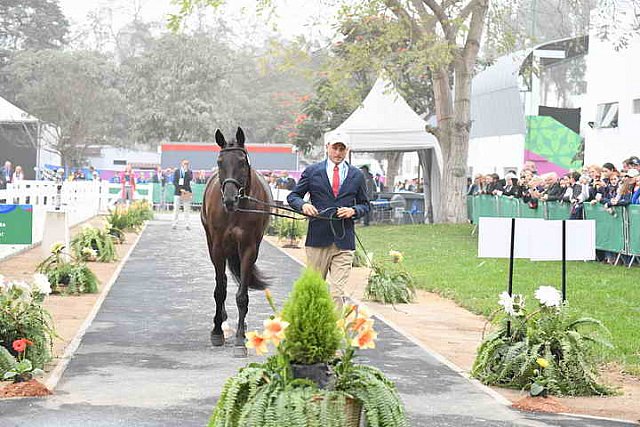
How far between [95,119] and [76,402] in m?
60.0

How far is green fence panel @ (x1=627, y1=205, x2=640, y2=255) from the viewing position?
20297mm

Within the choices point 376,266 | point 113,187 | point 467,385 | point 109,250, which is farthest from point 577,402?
point 113,187

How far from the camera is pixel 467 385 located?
382 inches

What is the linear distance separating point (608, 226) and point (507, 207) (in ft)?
24.9

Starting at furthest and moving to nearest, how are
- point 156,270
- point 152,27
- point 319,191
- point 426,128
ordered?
point 152,27, point 426,128, point 156,270, point 319,191

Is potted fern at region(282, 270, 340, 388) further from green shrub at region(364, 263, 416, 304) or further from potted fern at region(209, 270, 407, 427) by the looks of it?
green shrub at region(364, 263, 416, 304)

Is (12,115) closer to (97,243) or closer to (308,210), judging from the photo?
(97,243)

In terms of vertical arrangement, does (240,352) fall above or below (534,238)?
below

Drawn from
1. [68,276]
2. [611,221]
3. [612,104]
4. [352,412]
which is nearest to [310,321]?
[352,412]

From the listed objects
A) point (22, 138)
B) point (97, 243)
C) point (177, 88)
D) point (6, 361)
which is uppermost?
point (177, 88)

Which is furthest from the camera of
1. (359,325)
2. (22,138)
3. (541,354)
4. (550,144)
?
(22,138)

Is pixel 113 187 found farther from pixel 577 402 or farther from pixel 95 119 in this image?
pixel 577 402

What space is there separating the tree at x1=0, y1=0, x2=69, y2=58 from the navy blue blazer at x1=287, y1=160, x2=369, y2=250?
71632 millimetres

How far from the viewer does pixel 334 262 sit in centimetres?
1074
